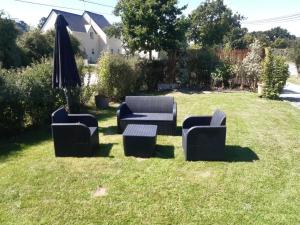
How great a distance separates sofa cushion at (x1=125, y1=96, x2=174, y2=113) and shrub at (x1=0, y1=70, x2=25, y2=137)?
2.72 meters

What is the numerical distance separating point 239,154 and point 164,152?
151 cm

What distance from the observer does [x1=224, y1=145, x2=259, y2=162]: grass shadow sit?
5.57 meters

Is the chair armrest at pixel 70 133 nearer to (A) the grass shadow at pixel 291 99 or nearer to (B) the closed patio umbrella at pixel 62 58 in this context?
(B) the closed patio umbrella at pixel 62 58

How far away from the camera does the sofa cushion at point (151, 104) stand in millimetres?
7645

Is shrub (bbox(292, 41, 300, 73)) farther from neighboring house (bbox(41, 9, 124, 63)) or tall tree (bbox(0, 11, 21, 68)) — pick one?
neighboring house (bbox(41, 9, 124, 63))

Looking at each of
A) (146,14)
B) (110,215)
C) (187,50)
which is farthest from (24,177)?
(187,50)

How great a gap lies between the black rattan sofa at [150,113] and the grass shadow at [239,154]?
1.56m

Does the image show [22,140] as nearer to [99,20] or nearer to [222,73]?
[222,73]

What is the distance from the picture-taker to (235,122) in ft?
27.6

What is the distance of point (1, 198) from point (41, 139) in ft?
9.45

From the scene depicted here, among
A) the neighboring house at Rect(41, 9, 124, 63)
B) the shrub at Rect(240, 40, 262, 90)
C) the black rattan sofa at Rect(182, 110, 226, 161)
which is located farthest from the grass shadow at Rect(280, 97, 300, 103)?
the neighboring house at Rect(41, 9, 124, 63)

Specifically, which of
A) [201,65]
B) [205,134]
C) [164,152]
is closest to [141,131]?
[164,152]

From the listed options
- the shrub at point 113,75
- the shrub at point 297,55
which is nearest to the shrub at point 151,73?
the shrub at point 113,75

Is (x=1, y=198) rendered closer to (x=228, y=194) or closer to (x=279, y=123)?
(x=228, y=194)
